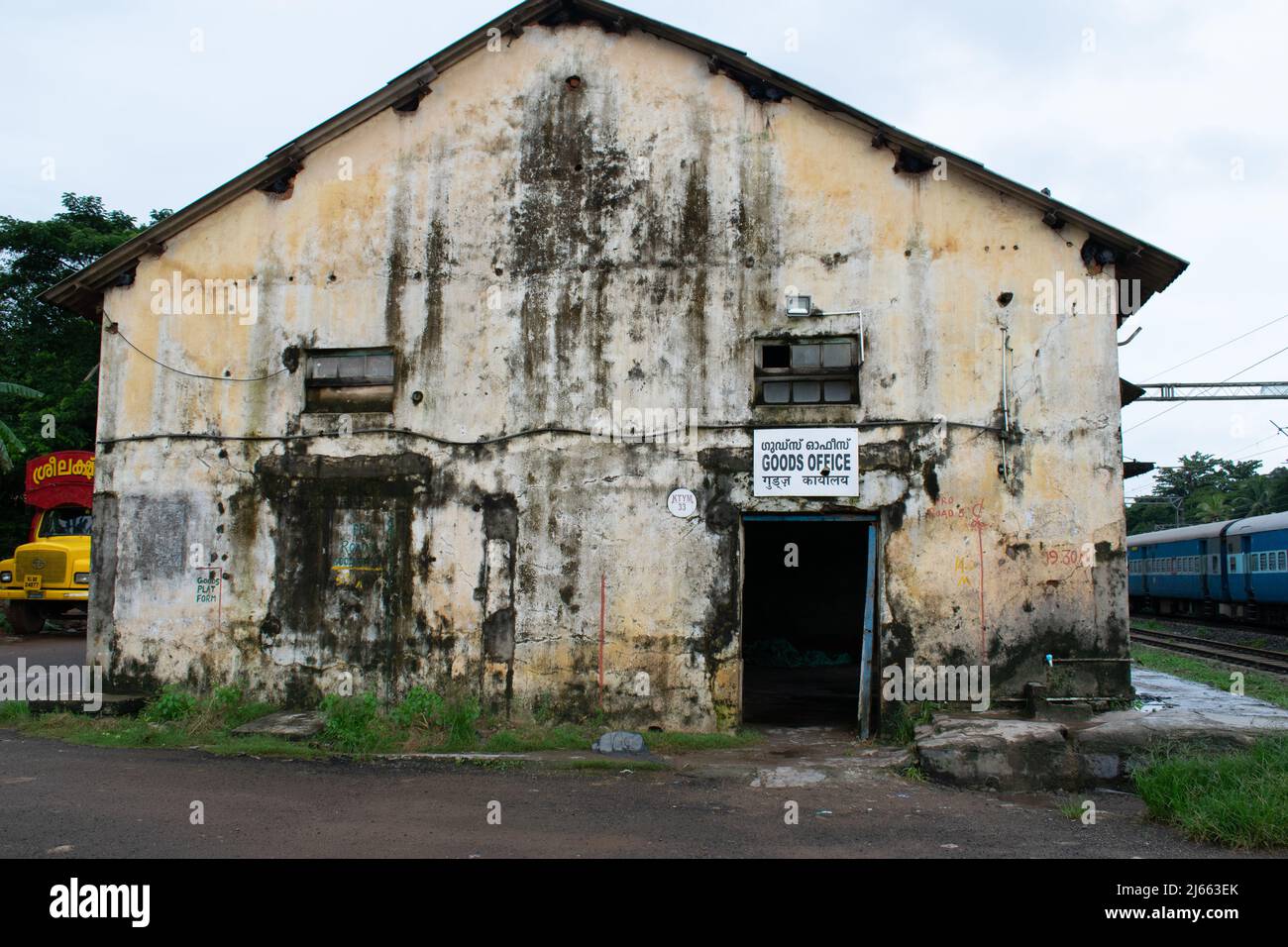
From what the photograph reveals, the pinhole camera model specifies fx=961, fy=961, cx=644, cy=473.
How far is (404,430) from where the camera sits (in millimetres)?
10797

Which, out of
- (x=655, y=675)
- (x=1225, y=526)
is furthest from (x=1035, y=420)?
(x=1225, y=526)

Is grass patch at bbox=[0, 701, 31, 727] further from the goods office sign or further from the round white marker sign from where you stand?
the goods office sign

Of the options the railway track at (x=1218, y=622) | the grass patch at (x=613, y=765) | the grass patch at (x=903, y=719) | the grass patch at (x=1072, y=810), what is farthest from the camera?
the railway track at (x=1218, y=622)

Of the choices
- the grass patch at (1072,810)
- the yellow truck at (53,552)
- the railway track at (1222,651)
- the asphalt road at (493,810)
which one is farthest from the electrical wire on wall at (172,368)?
the railway track at (1222,651)

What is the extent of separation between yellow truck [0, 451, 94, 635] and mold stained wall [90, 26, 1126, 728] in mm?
10669

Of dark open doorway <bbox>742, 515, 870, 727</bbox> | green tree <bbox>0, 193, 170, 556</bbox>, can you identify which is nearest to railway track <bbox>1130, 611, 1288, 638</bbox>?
dark open doorway <bbox>742, 515, 870, 727</bbox>

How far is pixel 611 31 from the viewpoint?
35.8 ft

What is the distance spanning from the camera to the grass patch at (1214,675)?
508 inches

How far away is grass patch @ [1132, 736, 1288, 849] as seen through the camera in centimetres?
595

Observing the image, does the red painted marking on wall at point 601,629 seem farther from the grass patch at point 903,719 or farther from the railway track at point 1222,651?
the railway track at point 1222,651

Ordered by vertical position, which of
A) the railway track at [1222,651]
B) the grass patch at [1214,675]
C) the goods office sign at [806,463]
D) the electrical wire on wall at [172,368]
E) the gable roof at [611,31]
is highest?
the gable roof at [611,31]

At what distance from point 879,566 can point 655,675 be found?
2.58 meters

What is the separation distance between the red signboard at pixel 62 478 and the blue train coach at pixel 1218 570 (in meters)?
23.8
